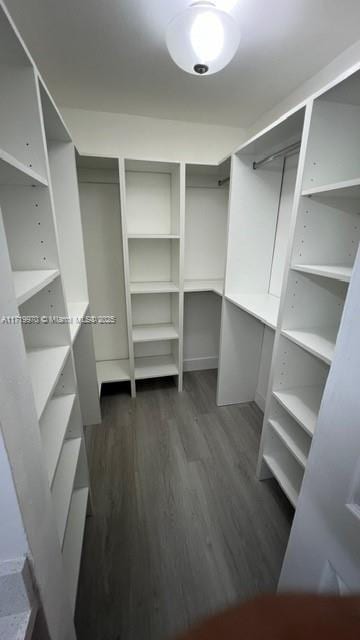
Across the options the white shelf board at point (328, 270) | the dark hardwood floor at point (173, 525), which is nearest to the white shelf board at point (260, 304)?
the white shelf board at point (328, 270)

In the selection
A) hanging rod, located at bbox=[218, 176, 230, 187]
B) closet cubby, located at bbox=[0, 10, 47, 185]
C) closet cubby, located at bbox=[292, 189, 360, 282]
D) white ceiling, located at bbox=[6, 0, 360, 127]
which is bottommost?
closet cubby, located at bbox=[292, 189, 360, 282]

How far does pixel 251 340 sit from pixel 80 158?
1.90 m

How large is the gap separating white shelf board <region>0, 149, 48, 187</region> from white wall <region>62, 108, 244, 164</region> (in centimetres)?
114

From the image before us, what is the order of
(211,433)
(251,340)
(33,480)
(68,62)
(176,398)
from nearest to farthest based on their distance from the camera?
(33,480) → (68,62) → (211,433) → (251,340) → (176,398)

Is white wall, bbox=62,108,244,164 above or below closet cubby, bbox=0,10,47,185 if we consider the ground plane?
above

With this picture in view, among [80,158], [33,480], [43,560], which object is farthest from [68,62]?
[43,560]

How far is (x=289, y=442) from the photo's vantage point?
1.31m

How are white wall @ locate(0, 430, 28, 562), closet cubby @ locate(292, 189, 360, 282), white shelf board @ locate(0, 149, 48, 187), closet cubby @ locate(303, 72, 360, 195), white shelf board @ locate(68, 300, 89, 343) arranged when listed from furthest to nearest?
white shelf board @ locate(68, 300, 89, 343) → closet cubby @ locate(292, 189, 360, 282) → closet cubby @ locate(303, 72, 360, 195) → white shelf board @ locate(0, 149, 48, 187) → white wall @ locate(0, 430, 28, 562)

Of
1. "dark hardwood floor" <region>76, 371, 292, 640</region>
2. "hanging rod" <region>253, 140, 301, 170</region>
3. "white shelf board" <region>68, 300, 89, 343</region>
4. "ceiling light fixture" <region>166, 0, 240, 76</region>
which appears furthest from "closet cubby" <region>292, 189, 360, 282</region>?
"dark hardwood floor" <region>76, 371, 292, 640</region>

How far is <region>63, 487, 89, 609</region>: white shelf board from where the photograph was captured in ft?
3.43

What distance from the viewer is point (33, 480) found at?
24.2 inches

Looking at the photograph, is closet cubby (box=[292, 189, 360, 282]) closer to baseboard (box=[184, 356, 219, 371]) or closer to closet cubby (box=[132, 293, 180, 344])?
closet cubby (box=[132, 293, 180, 344])

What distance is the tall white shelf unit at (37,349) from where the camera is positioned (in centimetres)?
56

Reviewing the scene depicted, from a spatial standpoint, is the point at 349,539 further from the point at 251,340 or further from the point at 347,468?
the point at 251,340
